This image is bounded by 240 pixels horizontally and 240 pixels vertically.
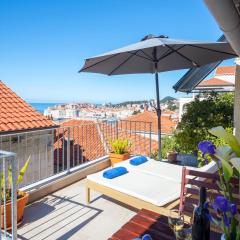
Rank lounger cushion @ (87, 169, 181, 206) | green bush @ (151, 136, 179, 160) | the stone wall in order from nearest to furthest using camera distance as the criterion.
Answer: lounger cushion @ (87, 169, 181, 206)
the stone wall
green bush @ (151, 136, 179, 160)

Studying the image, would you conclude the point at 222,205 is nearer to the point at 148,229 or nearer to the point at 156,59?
the point at 148,229

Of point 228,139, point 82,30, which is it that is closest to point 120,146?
point 228,139

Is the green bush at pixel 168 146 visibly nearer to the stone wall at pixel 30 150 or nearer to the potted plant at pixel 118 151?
the potted plant at pixel 118 151

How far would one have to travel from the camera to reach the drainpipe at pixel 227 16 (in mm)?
1760

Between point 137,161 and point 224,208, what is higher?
point 224,208

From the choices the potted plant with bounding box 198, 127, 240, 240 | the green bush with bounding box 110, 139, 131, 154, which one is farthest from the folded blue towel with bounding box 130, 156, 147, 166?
the potted plant with bounding box 198, 127, 240, 240

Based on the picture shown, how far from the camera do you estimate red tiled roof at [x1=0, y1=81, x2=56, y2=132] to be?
10.5 m

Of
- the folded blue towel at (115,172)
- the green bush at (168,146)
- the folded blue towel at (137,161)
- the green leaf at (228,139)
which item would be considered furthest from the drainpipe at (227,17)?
the green bush at (168,146)

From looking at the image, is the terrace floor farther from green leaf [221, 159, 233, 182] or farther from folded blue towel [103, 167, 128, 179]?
green leaf [221, 159, 233, 182]

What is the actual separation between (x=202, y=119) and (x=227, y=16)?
4.48 metres

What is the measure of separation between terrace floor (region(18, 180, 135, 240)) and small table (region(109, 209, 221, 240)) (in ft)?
4.52

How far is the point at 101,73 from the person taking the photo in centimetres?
591

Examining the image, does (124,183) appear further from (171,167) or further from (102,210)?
(171,167)

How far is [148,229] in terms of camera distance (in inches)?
77.4
